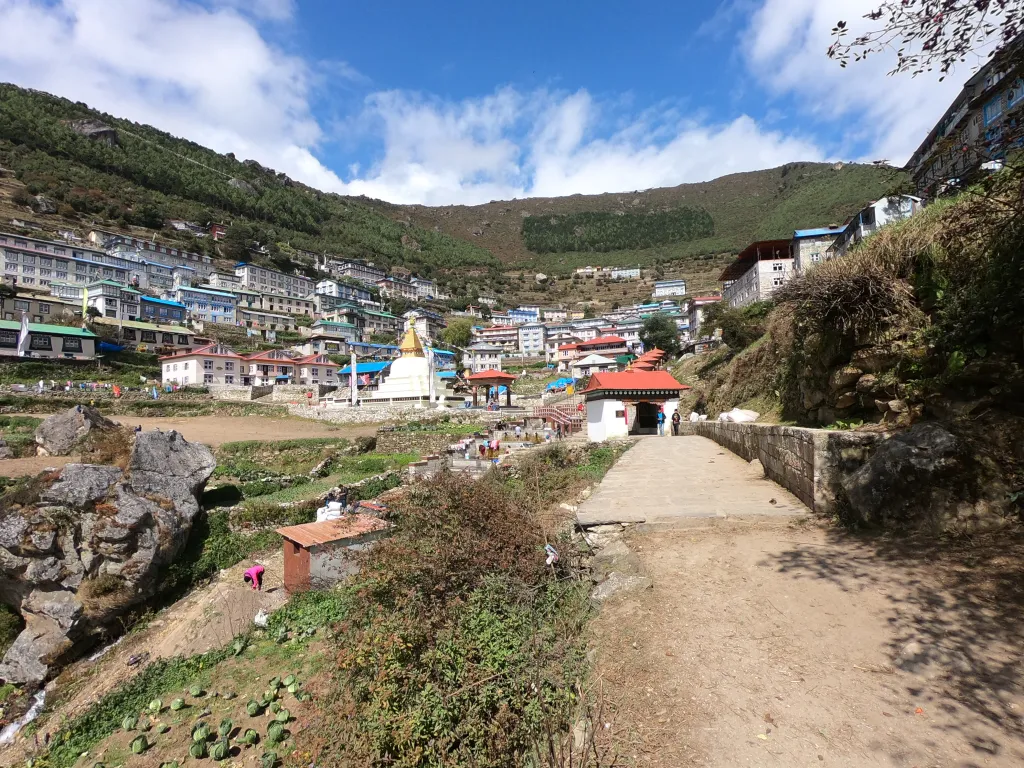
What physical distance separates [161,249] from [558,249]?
117 metres

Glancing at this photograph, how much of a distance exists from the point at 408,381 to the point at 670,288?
8119 cm

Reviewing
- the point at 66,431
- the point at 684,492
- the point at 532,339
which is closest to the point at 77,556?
the point at 66,431

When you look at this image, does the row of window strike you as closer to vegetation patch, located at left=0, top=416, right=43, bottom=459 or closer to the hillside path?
vegetation patch, located at left=0, top=416, right=43, bottom=459

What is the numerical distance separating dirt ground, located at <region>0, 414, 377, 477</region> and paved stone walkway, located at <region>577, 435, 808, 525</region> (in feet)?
67.9

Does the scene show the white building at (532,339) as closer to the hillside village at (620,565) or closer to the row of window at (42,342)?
the hillside village at (620,565)

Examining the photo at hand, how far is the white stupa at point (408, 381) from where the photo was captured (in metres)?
36.3

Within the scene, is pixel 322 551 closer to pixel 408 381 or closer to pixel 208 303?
pixel 408 381

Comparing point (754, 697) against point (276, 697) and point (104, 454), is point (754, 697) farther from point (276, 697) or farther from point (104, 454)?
point (104, 454)

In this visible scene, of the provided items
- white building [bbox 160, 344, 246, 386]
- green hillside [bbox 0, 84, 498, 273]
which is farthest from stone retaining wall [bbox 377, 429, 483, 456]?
green hillside [bbox 0, 84, 498, 273]

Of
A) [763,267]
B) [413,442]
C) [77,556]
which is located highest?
[763,267]

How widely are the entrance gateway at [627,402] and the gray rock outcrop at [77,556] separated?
14.5 metres

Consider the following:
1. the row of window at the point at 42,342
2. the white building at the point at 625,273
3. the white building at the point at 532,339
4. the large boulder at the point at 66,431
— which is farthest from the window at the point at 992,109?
the white building at the point at 625,273

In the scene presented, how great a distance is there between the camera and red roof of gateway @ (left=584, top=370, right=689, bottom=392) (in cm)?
1966

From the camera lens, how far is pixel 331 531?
10.2 m
